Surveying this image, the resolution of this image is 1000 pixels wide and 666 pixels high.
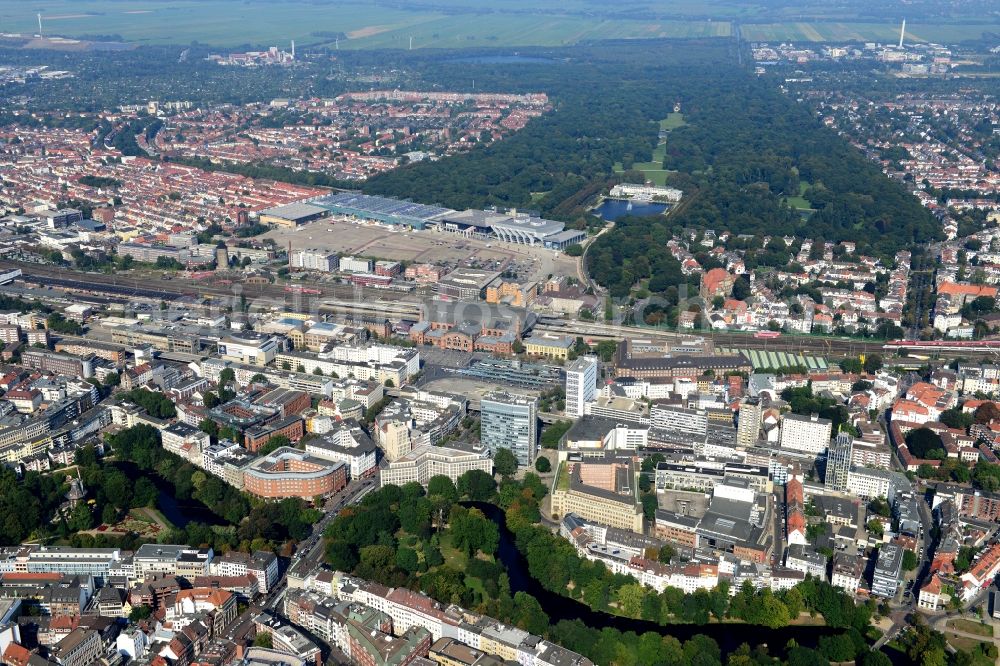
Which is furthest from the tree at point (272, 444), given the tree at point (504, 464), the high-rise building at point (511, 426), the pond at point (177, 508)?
the tree at point (504, 464)

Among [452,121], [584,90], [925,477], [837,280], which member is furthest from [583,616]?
[584,90]

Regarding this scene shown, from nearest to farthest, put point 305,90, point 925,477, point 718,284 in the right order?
point 925,477
point 718,284
point 305,90

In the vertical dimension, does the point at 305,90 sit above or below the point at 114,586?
above

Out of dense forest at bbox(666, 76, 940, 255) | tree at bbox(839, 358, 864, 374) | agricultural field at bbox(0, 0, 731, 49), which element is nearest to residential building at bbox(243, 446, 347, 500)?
tree at bbox(839, 358, 864, 374)

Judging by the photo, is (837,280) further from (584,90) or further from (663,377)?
(584,90)

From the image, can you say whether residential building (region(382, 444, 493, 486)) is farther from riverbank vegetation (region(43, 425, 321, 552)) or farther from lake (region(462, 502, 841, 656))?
lake (region(462, 502, 841, 656))

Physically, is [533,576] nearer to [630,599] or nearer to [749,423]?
[630,599]

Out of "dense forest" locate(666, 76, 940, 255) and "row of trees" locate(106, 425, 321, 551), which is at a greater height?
"dense forest" locate(666, 76, 940, 255)
